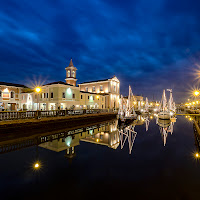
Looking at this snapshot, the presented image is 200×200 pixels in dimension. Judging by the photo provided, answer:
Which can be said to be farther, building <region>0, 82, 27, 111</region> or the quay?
building <region>0, 82, 27, 111</region>

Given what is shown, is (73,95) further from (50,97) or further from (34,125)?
(34,125)

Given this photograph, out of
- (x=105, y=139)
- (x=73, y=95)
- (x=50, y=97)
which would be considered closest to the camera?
(x=105, y=139)

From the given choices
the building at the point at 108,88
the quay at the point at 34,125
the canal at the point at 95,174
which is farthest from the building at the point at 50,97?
the canal at the point at 95,174

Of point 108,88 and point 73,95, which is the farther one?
point 108,88

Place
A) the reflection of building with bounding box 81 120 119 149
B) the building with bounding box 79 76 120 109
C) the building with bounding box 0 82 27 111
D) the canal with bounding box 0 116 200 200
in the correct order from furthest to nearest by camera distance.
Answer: the building with bounding box 79 76 120 109
the building with bounding box 0 82 27 111
the reflection of building with bounding box 81 120 119 149
the canal with bounding box 0 116 200 200

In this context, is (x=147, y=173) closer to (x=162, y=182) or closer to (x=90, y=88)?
(x=162, y=182)

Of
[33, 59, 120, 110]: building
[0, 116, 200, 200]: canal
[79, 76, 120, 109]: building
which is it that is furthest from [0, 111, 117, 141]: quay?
[79, 76, 120, 109]: building

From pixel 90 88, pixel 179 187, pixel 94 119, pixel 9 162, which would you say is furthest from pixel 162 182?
pixel 90 88

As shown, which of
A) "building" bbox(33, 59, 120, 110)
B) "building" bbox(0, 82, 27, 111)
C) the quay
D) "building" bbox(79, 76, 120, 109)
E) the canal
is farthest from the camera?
"building" bbox(79, 76, 120, 109)

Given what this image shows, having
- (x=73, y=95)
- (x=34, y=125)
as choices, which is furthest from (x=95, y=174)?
(x=73, y=95)

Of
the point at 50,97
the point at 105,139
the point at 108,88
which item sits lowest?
the point at 105,139

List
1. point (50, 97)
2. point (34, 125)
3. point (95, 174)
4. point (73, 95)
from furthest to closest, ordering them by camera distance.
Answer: point (73, 95)
point (50, 97)
point (34, 125)
point (95, 174)

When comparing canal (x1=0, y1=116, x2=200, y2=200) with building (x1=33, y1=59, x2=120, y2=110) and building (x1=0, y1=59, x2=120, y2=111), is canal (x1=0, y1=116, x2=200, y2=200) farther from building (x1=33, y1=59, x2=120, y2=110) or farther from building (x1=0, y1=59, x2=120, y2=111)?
building (x1=0, y1=59, x2=120, y2=111)

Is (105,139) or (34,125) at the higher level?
(34,125)
